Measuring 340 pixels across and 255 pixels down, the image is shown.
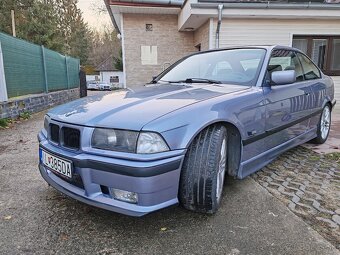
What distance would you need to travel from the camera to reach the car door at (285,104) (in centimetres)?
290

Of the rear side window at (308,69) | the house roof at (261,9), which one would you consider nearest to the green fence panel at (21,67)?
the house roof at (261,9)

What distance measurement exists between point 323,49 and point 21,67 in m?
9.01

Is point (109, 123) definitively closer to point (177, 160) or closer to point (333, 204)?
point (177, 160)

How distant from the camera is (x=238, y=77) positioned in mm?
3041

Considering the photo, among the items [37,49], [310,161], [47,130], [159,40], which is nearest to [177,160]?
[47,130]

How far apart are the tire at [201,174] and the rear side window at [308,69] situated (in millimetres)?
2422

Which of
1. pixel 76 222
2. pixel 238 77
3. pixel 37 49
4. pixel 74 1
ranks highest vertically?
pixel 74 1

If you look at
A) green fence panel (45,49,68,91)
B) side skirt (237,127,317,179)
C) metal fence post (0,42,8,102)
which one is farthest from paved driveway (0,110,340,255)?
green fence panel (45,49,68,91)

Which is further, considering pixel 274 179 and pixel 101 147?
pixel 274 179

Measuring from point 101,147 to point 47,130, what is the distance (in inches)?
32.4

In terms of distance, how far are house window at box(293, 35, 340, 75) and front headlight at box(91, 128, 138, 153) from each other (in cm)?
858

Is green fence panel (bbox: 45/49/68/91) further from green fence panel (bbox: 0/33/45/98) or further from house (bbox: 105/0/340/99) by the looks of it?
house (bbox: 105/0/340/99)

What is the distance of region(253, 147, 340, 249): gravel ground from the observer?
2.27 m

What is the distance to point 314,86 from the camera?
3889mm
